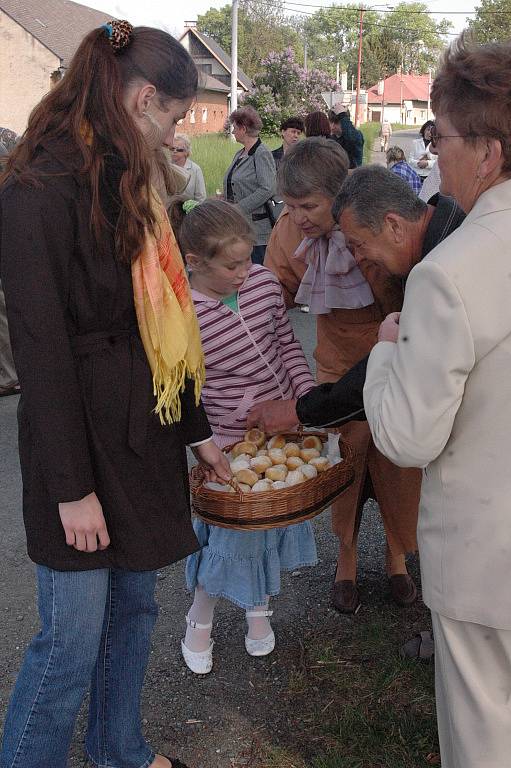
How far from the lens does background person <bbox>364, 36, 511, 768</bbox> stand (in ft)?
5.26

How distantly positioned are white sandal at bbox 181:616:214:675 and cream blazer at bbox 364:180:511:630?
4.93ft

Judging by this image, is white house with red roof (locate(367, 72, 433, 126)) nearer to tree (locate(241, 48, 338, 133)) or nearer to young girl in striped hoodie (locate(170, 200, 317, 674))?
tree (locate(241, 48, 338, 133))

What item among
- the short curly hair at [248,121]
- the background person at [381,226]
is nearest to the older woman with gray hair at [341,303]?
the background person at [381,226]

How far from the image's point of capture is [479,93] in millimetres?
1710

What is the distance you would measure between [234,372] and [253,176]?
5663mm

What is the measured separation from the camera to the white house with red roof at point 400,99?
328 ft

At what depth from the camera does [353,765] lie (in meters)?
2.61

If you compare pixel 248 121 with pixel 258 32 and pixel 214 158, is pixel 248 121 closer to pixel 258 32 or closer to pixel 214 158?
pixel 214 158

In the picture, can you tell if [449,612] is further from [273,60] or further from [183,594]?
[273,60]

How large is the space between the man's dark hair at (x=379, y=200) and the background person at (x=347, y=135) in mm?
9131

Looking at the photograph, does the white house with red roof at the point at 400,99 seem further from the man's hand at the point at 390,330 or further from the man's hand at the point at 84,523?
the man's hand at the point at 84,523

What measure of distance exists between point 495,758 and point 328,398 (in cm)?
120

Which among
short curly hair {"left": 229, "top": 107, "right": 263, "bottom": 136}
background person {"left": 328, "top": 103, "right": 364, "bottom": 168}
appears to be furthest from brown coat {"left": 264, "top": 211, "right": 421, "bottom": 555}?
background person {"left": 328, "top": 103, "right": 364, "bottom": 168}

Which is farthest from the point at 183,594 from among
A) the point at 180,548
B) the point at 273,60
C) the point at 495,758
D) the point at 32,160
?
the point at 273,60
